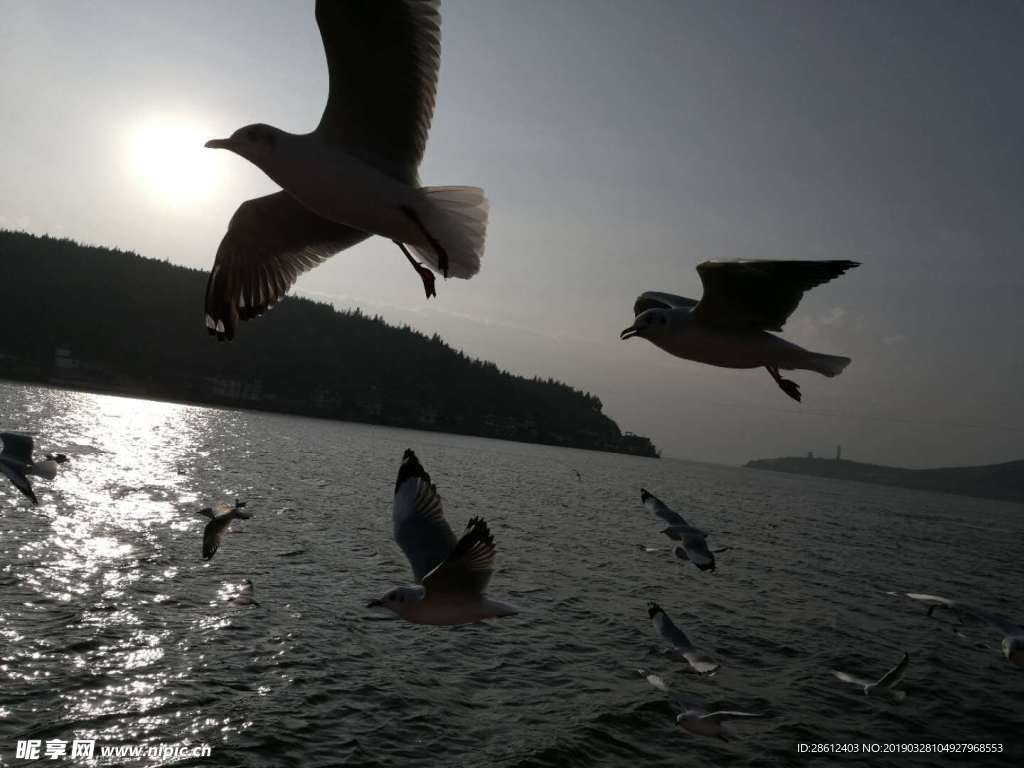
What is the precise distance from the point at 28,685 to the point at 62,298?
168 metres

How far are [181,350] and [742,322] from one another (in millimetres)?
170415

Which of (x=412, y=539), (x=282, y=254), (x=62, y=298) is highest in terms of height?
(x=62, y=298)

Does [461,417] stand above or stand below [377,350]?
below

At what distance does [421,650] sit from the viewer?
43.3 ft

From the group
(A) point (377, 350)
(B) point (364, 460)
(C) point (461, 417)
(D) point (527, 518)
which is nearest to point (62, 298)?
(A) point (377, 350)

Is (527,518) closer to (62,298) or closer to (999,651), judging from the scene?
(999,651)

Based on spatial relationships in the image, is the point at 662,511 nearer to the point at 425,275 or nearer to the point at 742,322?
the point at 742,322

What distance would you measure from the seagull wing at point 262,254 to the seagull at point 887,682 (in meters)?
9.51

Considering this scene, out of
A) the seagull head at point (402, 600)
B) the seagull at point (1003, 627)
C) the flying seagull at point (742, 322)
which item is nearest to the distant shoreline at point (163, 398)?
the seagull head at point (402, 600)

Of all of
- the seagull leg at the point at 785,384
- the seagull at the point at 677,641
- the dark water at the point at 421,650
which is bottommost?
the dark water at the point at 421,650

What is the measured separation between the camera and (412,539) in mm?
7312

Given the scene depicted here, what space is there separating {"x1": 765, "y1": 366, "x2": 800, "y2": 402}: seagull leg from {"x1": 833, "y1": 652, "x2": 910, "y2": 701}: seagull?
23.9 ft

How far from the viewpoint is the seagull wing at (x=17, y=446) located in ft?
36.6

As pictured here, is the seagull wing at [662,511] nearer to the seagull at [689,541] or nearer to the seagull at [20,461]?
the seagull at [689,541]
